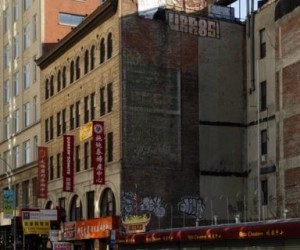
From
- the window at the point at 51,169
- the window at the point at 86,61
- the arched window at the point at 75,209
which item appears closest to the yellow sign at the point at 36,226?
the arched window at the point at 75,209

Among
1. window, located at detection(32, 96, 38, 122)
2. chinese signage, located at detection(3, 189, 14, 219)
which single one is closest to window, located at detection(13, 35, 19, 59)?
window, located at detection(32, 96, 38, 122)

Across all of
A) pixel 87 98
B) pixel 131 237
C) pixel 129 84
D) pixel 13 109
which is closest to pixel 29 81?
pixel 13 109

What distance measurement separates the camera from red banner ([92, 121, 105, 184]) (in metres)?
48.2

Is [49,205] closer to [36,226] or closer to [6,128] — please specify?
[36,226]

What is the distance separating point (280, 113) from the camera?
147 ft

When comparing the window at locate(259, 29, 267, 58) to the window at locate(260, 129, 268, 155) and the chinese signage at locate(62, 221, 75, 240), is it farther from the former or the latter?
the chinese signage at locate(62, 221, 75, 240)

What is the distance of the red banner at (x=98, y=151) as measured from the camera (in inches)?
1898

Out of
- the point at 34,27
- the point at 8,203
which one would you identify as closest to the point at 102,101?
the point at 8,203

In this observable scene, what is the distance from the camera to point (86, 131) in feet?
170

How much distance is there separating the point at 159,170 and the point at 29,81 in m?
24.0

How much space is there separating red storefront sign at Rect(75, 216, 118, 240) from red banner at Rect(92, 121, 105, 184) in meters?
2.71

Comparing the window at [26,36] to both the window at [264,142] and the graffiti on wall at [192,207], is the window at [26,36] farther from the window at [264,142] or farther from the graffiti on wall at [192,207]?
the window at [264,142]

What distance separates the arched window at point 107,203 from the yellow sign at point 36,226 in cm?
644

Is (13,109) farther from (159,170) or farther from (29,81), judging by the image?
(159,170)
